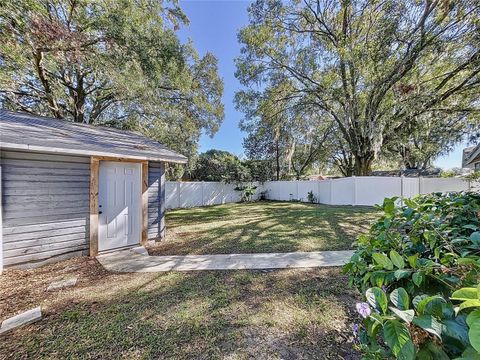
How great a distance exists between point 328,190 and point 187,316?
12.4m

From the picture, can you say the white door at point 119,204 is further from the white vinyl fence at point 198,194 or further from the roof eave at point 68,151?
the white vinyl fence at point 198,194

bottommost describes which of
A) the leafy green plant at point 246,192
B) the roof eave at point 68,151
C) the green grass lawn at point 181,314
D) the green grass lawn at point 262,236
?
the green grass lawn at point 181,314

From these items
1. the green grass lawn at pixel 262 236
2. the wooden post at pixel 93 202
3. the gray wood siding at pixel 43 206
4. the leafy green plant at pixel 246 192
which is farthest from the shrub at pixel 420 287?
the leafy green plant at pixel 246 192

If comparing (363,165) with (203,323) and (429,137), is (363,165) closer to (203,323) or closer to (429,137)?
(429,137)

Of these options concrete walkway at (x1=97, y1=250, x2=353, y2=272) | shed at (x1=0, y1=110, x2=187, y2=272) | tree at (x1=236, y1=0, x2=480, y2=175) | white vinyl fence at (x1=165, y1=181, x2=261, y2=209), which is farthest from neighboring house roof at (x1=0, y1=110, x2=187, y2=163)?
tree at (x1=236, y1=0, x2=480, y2=175)

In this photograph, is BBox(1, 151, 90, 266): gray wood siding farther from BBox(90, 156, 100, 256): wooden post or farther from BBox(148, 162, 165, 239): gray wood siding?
BBox(148, 162, 165, 239): gray wood siding

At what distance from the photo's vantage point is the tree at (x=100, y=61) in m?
5.47

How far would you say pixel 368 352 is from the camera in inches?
37.3

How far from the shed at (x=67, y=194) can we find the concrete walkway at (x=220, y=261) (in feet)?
1.98

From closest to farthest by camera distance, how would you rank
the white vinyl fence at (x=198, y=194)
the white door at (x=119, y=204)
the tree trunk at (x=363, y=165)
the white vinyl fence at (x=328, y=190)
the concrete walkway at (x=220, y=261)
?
the concrete walkway at (x=220, y=261)
the white door at (x=119, y=204)
the white vinyl fence at (x=328, y=190)
the tree trunk at (x=363, y=165)
the white vinyl fence at (x=198, y=194)

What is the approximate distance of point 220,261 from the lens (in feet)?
13.5

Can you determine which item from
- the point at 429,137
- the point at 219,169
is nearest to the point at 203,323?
the point at 219,169

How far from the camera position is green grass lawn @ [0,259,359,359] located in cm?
198

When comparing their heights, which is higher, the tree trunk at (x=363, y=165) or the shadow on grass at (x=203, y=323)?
the tree trunk at (x=363, y=165)
